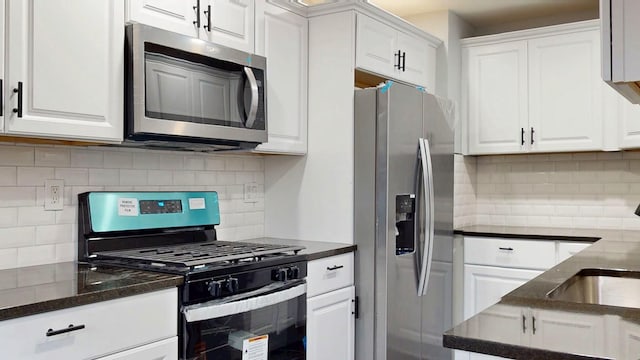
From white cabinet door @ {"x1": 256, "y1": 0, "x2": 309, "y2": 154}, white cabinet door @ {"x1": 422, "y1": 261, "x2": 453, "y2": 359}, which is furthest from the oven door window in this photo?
A: white cabinet door @ {"x1": 422, "y1": 261, "x2": 453, "y2": 359}

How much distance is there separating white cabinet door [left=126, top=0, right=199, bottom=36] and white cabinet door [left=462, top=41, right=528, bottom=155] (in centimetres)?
232

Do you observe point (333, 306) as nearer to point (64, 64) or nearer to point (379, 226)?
point (379, 226)

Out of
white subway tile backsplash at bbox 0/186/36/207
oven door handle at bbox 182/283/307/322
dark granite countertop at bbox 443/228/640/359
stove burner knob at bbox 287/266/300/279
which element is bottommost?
oven door handle at bbox 182/283/307/322

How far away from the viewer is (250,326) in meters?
2.23

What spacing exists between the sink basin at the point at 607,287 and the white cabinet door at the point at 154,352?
1.29 meters

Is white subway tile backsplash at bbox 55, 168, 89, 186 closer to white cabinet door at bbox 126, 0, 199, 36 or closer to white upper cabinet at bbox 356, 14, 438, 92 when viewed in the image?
white cabinet door at bbox 126, 0, 199, 36

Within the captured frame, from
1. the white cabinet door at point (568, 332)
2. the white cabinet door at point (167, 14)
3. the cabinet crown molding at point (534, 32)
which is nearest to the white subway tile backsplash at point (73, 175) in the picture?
the white cabinet door at point (167, 14)

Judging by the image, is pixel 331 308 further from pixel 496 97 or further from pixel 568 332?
pixel 496 97

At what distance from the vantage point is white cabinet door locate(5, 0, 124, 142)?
73.1 inches

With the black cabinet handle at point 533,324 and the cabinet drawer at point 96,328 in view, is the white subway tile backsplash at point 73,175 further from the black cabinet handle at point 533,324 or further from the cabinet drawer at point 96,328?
the black cabinet handle at point 533,324

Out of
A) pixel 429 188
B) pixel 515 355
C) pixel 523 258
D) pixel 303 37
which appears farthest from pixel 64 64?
pixel 523 258

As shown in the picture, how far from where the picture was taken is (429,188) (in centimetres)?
322

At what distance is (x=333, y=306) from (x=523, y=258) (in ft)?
4.74

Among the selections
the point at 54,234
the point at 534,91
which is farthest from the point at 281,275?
the point at 534,91
